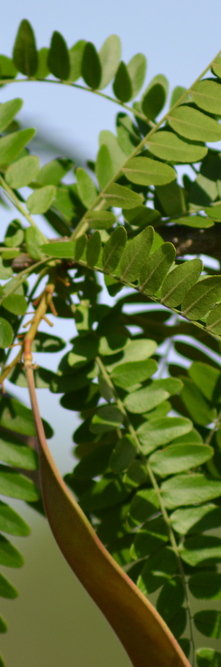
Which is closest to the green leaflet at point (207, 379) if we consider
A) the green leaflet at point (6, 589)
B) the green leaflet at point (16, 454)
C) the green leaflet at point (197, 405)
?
the green leaflet at point (197, 405)

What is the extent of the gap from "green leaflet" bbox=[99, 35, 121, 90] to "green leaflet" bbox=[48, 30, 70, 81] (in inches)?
2.0

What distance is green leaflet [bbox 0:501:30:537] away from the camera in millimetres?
704

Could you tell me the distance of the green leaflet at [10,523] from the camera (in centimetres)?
70

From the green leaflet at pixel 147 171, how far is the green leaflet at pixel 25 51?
11.2 inches

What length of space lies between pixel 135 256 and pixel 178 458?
238 millimetres

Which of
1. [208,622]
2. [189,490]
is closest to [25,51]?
[189,490]

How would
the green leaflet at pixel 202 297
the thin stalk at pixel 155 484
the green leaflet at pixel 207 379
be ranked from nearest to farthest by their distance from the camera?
1. the green leaflet at pixel 202 297
2. the thin stalk at pixel 155 484
3. the green leaflet at pixel 207 379

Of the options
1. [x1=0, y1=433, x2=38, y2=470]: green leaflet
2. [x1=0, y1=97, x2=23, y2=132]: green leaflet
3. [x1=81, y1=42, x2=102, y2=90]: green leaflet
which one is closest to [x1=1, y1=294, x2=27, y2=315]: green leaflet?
[x1=0, y1=433, x2=38, y2=470]: green leaflet

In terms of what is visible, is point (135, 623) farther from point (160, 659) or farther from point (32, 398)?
point (32, 398)

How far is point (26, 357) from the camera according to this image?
0.68 metres

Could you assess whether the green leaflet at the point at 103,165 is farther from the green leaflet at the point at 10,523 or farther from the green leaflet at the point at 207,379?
the green leaflet at the point at 10,523

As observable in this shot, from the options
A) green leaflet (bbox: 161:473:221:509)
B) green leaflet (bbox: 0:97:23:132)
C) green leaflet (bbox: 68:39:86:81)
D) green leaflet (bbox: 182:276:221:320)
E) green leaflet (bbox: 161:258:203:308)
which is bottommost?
green leaflet (bbox: 161:473:221:509)

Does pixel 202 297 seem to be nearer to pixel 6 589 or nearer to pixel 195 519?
pixel 195 519

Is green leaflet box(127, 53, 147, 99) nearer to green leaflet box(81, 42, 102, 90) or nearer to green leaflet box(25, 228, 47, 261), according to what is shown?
green leaflet box(81, 42, 102, 90)
